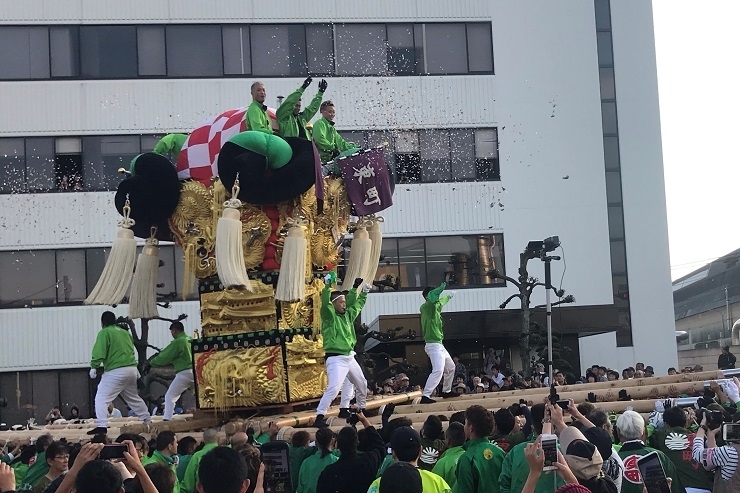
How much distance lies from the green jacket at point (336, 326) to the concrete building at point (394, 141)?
44.9ft

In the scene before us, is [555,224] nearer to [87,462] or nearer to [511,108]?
[511,108]

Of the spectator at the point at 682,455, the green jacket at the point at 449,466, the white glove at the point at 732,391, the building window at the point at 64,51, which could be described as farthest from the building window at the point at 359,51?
the green jacket at the point at 449,466

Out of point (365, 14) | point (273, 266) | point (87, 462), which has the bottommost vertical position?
point (87, 462)

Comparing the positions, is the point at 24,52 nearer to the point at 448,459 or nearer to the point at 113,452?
the point at 448,459

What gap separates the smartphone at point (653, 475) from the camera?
7.86 meters

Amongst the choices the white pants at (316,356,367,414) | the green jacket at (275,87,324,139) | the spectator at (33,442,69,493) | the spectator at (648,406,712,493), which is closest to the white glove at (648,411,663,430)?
the spectator at (648,406,712,493)

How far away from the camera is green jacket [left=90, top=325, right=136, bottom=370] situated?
620 inches

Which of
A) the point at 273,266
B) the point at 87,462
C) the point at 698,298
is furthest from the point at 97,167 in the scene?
the point at 698,298

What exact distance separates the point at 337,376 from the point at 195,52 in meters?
18.0

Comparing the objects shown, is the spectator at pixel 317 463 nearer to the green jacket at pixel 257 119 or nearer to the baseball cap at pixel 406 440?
the baseball cap at pixel 406 440

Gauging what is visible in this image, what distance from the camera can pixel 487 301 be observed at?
1232 inches

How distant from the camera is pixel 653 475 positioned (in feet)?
25.9

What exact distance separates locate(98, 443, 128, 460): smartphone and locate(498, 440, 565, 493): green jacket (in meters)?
2.74

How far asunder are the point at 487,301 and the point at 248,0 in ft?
36.5
